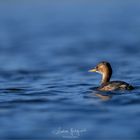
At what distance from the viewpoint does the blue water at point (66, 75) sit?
19.8m

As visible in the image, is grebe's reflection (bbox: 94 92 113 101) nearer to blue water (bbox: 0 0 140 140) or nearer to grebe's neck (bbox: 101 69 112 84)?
blue water (bbox: 0 0 140 140)

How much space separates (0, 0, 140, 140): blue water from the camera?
19.8 metres

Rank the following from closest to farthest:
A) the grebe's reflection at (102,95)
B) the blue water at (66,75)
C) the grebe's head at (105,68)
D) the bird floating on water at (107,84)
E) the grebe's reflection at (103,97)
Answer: the blue water at (66,75) → the grebe's reflection at (103,97) → the grebe's reflection at (102,95) → the bird floating on water at (107,84) → the grebe's head at (105,68)

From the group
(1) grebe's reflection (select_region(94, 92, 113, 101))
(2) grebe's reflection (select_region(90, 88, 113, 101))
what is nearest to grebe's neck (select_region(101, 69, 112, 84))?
(2) grebe's reflection (select_region(90, 88, 113, 101))

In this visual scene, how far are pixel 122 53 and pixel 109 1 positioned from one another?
43.6m

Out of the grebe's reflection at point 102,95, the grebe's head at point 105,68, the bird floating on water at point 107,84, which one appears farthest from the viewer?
the grebe's head at point 105,68

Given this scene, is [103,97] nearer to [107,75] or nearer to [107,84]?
[107,84]

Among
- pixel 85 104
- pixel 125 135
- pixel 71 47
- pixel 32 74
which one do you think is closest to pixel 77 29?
pixel 71 47

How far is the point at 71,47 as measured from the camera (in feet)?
136

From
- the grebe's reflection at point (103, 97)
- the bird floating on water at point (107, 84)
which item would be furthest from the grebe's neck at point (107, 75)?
the grebe's reflection at point (103, 97)

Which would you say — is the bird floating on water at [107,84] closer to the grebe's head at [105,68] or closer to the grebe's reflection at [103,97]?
the grebe's head at [105,68]

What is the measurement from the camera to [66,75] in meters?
30.1

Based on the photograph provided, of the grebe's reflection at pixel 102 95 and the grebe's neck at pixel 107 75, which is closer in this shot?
the grebe's reflection at pixel 102 95

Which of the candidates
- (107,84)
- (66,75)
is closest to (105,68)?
(107,84)
